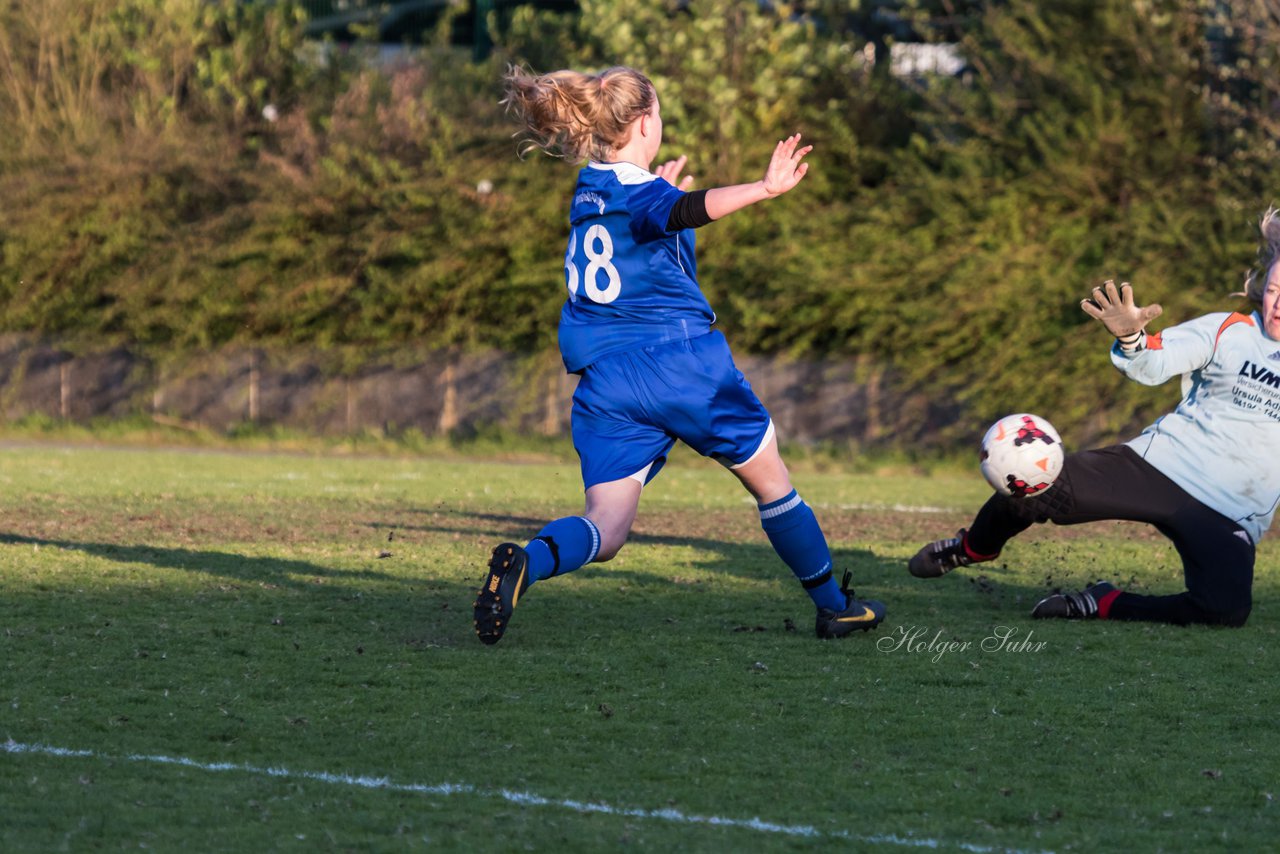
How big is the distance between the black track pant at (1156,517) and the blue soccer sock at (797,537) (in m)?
0.81

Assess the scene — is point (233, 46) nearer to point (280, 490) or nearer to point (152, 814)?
point (280, 490)

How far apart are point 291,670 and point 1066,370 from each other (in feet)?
41.5

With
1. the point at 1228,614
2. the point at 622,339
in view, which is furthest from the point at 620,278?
the point at 1228,614

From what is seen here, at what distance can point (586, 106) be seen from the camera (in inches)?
204

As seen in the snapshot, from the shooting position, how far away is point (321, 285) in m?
18.1

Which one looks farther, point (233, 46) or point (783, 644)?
point (233, 46)

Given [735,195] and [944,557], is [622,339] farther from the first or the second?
[944,557]

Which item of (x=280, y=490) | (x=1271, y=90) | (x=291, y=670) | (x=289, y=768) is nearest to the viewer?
(x=289, y=768)

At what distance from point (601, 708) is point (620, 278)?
59.1 inches

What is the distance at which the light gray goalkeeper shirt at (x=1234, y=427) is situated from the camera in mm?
5797

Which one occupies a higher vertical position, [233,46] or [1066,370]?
[233,46]

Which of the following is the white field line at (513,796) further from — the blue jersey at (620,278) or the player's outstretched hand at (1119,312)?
the player's outstretched hand at (1119,312)

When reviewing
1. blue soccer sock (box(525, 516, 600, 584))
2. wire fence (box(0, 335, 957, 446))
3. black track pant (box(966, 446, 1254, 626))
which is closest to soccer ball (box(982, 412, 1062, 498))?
black track pant (box(966, 446, 1254, 626))

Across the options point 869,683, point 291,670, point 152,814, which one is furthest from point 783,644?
point 152,814
